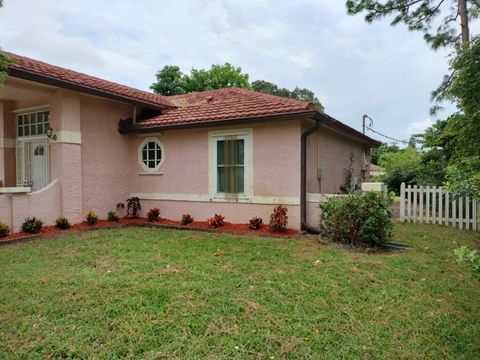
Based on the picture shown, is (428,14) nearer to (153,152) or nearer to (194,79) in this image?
(153,152)

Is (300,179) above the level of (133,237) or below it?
above

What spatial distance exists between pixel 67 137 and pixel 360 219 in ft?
24.9

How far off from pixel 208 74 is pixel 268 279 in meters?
26.5

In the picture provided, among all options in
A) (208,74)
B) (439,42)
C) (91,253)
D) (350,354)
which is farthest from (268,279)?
(208,74)

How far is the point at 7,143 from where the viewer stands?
33.8 ft

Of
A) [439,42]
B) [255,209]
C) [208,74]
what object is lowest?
[255,209]

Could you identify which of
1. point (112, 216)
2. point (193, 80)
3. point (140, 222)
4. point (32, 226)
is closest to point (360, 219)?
point (140, 222)

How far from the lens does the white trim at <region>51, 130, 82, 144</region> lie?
8.74 m

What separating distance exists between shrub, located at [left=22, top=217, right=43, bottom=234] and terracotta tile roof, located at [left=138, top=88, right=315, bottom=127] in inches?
155

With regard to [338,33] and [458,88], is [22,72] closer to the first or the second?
[458,88]

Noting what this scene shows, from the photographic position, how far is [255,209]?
8.79 meters

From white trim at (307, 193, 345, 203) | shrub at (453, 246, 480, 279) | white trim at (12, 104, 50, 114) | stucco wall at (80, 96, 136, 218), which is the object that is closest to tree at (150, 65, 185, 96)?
stucco wall at (80, 96, 136, 218)

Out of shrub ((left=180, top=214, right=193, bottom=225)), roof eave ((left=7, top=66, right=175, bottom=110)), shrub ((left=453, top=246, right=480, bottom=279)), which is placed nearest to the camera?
shrub ((left=453, top=246, right=480, bottom=279))

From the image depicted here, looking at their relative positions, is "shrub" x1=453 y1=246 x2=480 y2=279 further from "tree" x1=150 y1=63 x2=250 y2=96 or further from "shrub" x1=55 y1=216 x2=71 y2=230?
"tree" x1=150 y1=63 x2=250 y2=96
